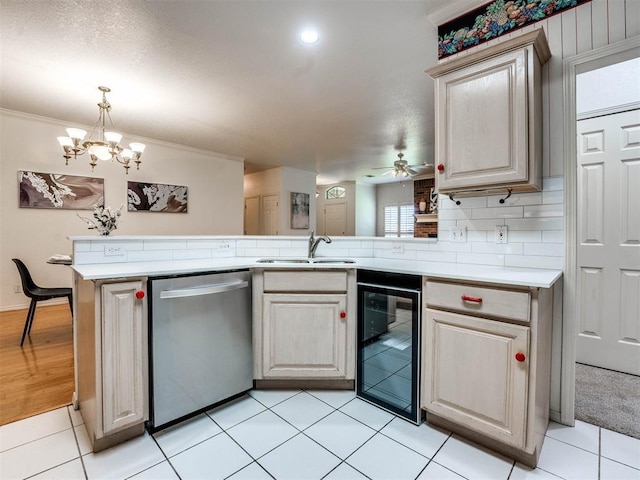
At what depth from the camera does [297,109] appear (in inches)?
155

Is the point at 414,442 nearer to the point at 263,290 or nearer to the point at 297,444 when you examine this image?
the point at 297,444

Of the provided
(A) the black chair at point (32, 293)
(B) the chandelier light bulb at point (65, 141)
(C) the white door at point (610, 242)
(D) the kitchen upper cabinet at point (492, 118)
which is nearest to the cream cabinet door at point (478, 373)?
(D) the kitchen upper cabinet at point (492, 118)

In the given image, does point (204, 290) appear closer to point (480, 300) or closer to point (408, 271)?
point (408, 271)

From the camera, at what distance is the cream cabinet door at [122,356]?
1462 millimetres

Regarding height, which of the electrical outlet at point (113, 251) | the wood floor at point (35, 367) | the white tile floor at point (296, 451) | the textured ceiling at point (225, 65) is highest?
the textured ceiling at point (225, 65)

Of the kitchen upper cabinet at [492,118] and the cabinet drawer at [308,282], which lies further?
the cabinet drawer at [308,282]

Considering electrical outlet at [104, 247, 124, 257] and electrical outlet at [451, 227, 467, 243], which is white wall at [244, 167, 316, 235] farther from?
electrical outlet at [451, 227, 467, 243]

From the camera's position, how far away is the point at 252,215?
8.02 m

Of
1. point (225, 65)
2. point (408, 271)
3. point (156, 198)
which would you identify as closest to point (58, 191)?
point (156, 198)

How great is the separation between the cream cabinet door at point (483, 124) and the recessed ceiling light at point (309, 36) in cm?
114

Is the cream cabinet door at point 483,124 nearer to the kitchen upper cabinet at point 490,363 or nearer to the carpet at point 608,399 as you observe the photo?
the kitchen upper cabinet at point 490,363

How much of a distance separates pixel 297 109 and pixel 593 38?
295 cm

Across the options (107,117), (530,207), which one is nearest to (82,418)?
(530,207)

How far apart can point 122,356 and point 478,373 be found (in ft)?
5.68
